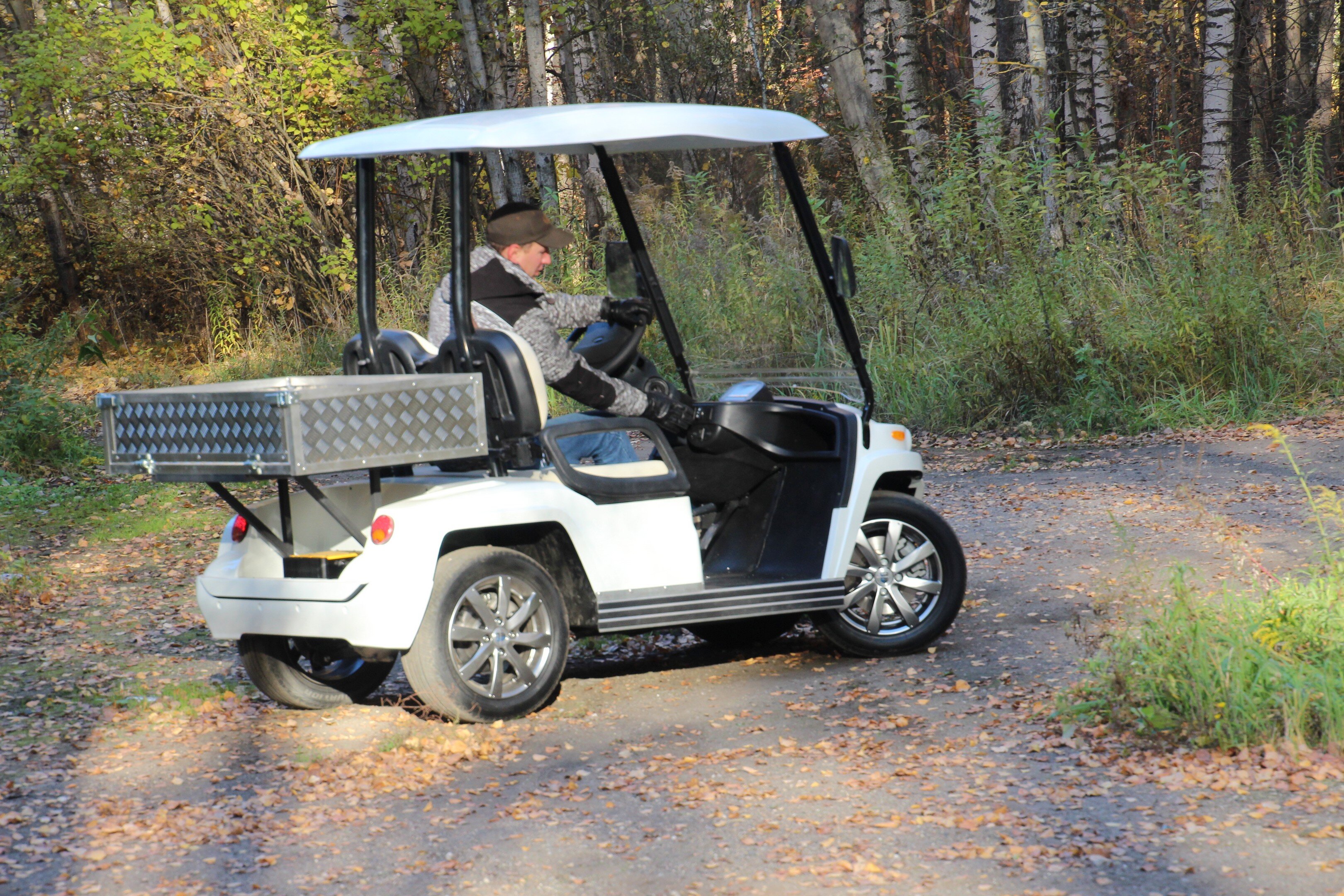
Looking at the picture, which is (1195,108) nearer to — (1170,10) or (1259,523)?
(1170,10)

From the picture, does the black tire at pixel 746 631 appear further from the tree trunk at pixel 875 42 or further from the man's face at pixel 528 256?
the tree trunk at pixel 875 42

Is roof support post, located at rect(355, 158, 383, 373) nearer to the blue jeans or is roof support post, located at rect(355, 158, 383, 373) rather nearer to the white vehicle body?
the white vehicle body

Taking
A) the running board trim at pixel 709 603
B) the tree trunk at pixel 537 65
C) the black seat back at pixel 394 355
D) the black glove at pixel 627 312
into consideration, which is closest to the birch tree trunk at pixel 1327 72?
the tree trunk at pixel 537 65

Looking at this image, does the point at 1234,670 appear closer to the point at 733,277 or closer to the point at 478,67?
the point at 733,277

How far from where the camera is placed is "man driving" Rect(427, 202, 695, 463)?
5.20m

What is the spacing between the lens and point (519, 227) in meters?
5.42

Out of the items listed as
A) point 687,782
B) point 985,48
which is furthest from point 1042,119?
point 687,782

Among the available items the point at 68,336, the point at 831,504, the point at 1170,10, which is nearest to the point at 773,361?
the point at 831,504

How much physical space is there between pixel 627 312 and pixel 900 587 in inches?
58.9

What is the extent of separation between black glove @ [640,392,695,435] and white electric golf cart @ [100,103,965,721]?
0.05 metres

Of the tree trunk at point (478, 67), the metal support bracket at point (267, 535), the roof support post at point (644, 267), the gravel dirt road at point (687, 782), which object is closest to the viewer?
the gravel dirt road at point (687, 782)

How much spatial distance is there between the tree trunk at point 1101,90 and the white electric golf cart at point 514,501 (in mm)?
10834

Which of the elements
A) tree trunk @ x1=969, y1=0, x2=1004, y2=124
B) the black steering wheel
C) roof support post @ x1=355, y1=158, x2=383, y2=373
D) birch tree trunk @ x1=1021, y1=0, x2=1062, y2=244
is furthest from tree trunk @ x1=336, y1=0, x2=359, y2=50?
the black steering wheel

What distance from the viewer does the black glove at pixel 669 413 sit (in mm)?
5383
